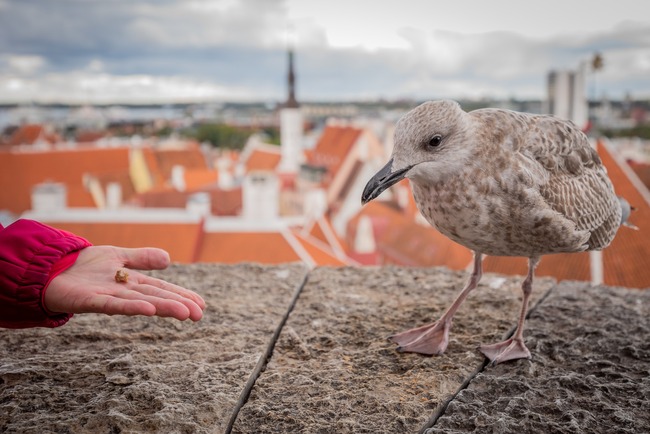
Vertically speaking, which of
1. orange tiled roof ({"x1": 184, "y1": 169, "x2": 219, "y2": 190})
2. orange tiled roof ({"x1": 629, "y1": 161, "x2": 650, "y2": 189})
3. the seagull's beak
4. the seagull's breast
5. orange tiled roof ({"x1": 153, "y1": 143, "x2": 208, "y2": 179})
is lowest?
orange tiled roof ({"x1": 153, "y1": 143, "x2": 208, "y2": 179})

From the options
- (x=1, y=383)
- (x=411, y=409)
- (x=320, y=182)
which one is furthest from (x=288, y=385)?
(x=320, y=182)

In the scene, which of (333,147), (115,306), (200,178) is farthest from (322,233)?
(333,147)

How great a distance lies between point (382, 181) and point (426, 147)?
0.14 metres

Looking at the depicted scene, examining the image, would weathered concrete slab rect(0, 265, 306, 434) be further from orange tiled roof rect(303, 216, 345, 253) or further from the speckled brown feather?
orange tiled roof rect(303, 216, 345, 253)

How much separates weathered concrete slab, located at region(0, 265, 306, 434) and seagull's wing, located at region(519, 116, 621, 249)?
89 centimetres

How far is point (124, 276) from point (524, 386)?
988 mm

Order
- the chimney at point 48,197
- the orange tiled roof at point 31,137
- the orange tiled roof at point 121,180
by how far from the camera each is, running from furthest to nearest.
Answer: the orange tiled roof at point 31,137 < the orange tiled roof at point 121,180 < the chimney at point 48,197

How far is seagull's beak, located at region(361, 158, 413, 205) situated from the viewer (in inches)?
59.7

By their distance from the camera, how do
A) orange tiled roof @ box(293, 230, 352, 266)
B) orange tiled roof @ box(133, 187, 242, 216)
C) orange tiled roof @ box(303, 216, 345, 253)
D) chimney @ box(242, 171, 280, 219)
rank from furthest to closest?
orange tiled roof @ box(133, 187, 242, 216)
chimney @ box(242, 171, 280, 219)
orange tiled roof @ box(303, 216, 345, 253)
orange tiled roof @ box(293, 230, 352, 266)

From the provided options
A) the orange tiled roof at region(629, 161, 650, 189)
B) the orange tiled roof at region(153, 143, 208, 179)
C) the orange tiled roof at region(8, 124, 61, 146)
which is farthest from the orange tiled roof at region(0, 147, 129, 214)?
the orange tiled roof at region(629, 161, 650, 189)

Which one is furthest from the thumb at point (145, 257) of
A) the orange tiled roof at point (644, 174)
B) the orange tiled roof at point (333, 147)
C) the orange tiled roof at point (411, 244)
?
the orange tiled roof at point (333, 147)

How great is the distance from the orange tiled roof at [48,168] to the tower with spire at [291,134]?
6355mm

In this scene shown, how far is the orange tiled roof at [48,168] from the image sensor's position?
72.0 ft

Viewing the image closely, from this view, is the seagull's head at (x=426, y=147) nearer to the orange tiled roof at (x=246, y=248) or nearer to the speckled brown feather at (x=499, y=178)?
the speckled brown feather at (x=499, y=178)
